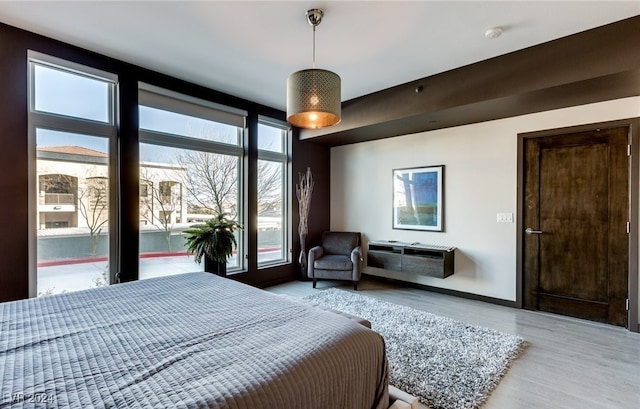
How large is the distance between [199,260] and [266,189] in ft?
5.10

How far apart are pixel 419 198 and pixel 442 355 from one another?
2.56 meters

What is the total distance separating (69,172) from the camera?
9.90 ft

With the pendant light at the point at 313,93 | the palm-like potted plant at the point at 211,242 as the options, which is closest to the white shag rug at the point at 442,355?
the palm-like potted plant at the point at 211,242

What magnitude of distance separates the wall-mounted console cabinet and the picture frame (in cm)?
33

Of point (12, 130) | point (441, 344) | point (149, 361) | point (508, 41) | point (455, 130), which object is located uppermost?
point (508, 41)

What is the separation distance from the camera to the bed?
0.98 m

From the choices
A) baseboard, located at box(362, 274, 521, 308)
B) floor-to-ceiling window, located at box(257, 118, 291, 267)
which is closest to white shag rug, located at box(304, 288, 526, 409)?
baseboard, located at box(362, 274, 521, 308)

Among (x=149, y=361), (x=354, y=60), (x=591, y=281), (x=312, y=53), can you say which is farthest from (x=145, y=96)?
(x=591, y=281)

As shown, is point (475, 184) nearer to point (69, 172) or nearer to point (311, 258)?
point (311, 258)

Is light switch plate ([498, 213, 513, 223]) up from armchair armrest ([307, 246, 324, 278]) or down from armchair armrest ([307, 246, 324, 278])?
up

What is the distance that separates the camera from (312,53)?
9.91 ft

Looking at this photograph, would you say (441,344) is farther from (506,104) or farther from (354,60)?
(354,60)

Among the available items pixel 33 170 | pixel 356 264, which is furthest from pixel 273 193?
pixel 33 170

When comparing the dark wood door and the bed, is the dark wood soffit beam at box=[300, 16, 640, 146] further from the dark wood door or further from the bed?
the bed
